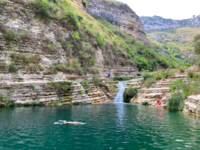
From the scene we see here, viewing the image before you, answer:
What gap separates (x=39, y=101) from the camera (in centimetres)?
2352

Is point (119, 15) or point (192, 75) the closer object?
point (192, 75)

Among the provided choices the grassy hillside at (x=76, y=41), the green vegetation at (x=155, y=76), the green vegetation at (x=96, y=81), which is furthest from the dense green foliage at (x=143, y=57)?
the green vegetation at (x=96, y=81)

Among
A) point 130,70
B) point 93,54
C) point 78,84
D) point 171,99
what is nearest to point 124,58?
point 130,70

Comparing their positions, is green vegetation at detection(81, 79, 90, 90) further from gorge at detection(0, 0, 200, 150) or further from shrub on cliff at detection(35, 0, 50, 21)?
shrub on cliff at detection(35, 0, 50, 21)

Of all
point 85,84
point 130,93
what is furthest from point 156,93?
point 85,84

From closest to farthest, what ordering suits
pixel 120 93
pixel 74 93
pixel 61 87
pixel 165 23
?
pixel 61 87 → pixel 74 93 → pixel 120 93 → pixel 165 23

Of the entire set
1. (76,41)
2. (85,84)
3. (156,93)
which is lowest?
(156,93)

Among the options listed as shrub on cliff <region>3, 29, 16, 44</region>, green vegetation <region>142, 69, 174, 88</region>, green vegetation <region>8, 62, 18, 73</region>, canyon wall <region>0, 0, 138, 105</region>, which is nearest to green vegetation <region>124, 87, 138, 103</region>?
green vegetation <region>142, 69, 174, 88</region>

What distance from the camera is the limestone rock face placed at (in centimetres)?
7911

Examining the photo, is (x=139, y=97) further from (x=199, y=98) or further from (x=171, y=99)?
(x=199, y=98)

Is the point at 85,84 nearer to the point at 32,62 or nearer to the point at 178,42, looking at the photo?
the point at 32,62

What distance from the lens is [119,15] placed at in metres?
83.2

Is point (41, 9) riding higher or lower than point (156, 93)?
higher

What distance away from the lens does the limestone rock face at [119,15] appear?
79.1 m
